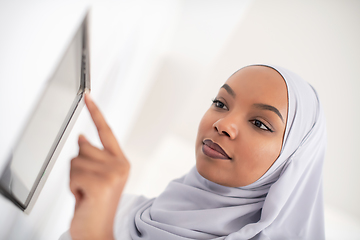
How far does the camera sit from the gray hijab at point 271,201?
0.67 m

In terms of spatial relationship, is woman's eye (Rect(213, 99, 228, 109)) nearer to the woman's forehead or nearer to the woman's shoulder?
the woman's forehead

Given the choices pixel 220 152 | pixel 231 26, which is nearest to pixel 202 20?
pixel 231 26

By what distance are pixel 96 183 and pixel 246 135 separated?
421mm

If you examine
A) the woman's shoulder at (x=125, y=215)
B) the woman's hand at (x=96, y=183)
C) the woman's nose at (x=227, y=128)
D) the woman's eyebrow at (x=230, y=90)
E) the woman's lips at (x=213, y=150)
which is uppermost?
the woman's eyebrow at (x=230, y=90)

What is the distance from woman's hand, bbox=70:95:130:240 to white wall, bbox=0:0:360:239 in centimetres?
9

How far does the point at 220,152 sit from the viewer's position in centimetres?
65

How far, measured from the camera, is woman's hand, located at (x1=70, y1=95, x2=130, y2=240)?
330 millimetres

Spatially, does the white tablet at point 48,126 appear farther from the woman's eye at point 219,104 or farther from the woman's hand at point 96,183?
the woman's eye at point 219,104

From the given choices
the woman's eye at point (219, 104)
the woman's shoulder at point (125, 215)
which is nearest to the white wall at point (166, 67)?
the woman's shoulder at point (125, 215)

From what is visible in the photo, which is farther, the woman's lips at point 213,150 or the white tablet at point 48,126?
the woman's lips at point 213,150

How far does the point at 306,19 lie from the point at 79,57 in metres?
1.72

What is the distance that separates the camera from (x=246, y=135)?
25.3 inches

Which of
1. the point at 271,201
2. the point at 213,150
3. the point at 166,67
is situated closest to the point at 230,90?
the point at 213,150

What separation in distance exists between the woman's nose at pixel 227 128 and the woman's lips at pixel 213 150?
4cm
